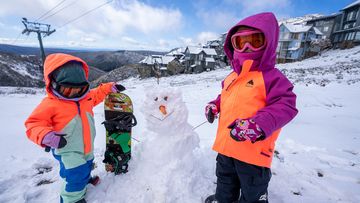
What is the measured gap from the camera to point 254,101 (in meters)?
1.72

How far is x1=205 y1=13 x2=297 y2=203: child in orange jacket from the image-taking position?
154 centimetres

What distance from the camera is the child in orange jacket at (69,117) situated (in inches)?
83.6

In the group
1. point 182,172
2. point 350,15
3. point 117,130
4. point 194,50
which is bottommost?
point 182,172

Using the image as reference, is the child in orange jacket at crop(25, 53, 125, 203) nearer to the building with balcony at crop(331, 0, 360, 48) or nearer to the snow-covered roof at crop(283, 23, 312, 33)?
the building with balcony at crop(331, 0, 360, 48)

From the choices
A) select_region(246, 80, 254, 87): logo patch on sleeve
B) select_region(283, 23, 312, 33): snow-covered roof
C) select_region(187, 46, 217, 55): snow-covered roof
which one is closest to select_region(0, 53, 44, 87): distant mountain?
select_region(187, 46, 217, 55): snow-covered roof

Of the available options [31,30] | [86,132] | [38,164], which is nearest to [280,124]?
[86,132]

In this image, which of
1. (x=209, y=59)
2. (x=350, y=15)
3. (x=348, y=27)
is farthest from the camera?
(x=209, y=59)

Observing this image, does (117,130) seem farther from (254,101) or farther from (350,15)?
(350,15)

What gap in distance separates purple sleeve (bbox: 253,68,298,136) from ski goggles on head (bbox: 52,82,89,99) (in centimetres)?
204

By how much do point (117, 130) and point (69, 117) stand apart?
88 centimetres

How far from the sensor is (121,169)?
290cm

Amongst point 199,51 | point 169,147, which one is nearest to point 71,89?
point 169,147

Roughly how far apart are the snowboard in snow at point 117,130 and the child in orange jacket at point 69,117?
0.49 metres

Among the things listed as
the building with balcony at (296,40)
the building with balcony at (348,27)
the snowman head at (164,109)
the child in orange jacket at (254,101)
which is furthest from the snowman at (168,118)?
the building with balcony at (348,27)
